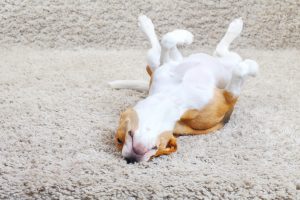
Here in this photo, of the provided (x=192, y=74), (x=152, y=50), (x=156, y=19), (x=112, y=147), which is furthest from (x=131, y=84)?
(x=156, y=19)

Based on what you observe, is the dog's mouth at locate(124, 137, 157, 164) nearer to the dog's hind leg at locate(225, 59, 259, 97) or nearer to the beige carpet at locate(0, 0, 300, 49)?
the dog's hind leg at locate(225, 59, 259, 97)

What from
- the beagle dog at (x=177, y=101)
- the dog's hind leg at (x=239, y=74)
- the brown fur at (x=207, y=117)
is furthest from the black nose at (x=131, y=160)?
the dog's hind leg at (x=239, y=74)

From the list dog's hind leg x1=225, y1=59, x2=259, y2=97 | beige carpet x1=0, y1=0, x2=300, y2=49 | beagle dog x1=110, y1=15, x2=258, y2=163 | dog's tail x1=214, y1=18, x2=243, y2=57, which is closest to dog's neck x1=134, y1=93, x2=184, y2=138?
beagle dog x1=110, y1=15, x2=258, y2=163

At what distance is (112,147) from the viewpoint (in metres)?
1.05

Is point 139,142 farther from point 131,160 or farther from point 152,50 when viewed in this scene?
point 152,50

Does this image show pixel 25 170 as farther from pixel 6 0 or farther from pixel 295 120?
pixel 6 0

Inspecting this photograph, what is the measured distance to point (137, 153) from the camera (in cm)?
97

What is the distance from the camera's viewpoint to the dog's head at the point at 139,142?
97cm

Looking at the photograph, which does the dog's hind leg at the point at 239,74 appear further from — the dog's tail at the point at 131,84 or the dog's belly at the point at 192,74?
the dog's tail at the point at 131,84

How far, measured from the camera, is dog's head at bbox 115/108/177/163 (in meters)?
0.97

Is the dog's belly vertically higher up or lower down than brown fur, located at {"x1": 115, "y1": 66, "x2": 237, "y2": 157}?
higher up

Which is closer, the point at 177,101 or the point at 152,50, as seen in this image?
the point at 177,101

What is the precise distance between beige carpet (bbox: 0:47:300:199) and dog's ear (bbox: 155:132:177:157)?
0.6 inches

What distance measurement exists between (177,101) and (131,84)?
0.35m
